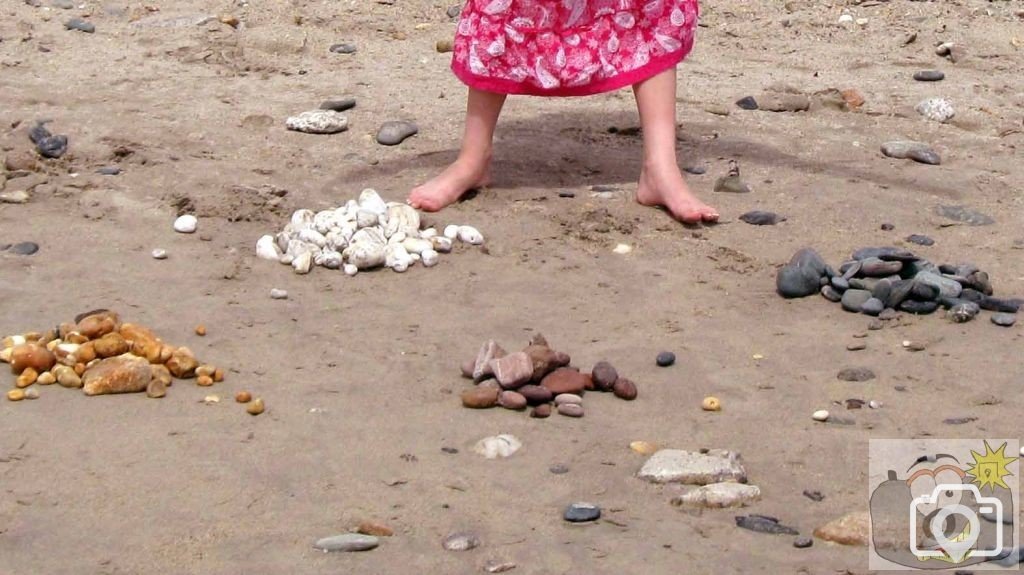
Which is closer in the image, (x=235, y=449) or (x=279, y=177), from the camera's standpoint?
(x=235, y=449)

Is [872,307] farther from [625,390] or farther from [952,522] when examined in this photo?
[952,522]

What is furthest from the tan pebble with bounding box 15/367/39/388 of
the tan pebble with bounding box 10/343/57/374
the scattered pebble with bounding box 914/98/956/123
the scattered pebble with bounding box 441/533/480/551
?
the scattered pebble with bounding box 914/98/956/123

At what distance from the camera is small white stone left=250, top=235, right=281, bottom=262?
3766mm

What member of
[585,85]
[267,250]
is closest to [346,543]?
[267,250]

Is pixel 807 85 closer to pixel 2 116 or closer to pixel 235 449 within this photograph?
pixel 2 116

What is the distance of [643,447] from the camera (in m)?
2.80

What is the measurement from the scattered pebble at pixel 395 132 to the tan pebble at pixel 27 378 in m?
1.81

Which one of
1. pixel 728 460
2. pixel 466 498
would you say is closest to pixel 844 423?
pixel 728 460

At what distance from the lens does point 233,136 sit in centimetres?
463

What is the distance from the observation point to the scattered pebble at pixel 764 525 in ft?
8.18

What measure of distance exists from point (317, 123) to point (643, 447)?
7.27 feet

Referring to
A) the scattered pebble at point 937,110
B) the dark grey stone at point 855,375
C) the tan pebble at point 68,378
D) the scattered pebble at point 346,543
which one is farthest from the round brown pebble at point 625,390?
the scattered pebble at point 937,110

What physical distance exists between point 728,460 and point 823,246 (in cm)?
134

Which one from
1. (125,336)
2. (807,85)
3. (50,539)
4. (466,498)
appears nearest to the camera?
(50,539)
